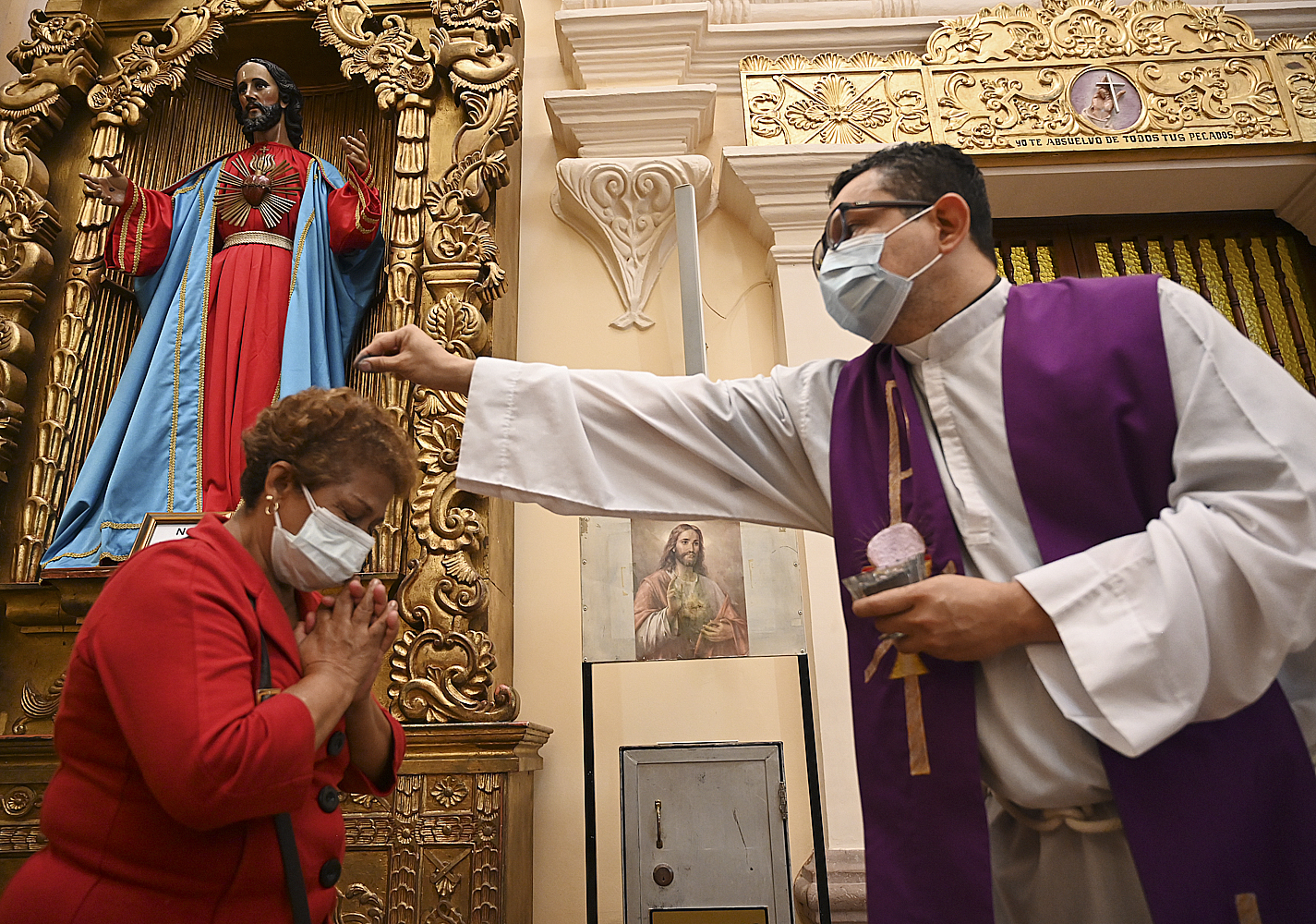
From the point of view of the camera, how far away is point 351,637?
1746 millimetres

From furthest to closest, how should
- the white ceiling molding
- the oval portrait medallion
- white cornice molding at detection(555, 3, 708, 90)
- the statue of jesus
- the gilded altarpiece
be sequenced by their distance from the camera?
the white ceiling molding < white cornice molding at detection(555, 3, 708, 90) < the oval portrait medallion < the statue of jesus < the gilded altarpiece

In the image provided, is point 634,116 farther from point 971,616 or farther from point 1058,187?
point 971,616

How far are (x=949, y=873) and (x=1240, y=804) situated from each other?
41cm

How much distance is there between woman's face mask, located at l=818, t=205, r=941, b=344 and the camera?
5.87ft

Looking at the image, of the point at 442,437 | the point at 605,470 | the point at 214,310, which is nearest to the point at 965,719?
the point at 605,470

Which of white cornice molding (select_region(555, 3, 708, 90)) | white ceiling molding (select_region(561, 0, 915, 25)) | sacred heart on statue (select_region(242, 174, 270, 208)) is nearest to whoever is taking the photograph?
sacred heart on statue (select_region(242, 174, 270, 208))

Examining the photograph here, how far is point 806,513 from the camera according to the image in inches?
78.3

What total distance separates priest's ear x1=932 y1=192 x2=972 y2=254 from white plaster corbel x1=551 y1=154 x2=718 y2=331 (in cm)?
210

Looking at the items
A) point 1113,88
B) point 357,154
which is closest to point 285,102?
point 357,154

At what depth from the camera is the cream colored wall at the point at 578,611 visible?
10.6 feet

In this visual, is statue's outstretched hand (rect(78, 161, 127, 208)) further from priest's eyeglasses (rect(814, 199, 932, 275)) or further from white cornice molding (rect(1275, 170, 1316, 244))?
white cornice molding (rect(1275, 170, 1316, 244))

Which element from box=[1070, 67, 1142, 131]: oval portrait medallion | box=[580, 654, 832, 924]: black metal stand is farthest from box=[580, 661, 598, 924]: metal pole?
box=[1070, 67, 1142, 131]: oval portrait medallion

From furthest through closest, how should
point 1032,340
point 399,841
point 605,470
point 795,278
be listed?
1. point 795,278
2. point 399,841
3. point 605,470
4. point 1032,340

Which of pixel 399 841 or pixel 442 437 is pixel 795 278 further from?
pixel 399 841
